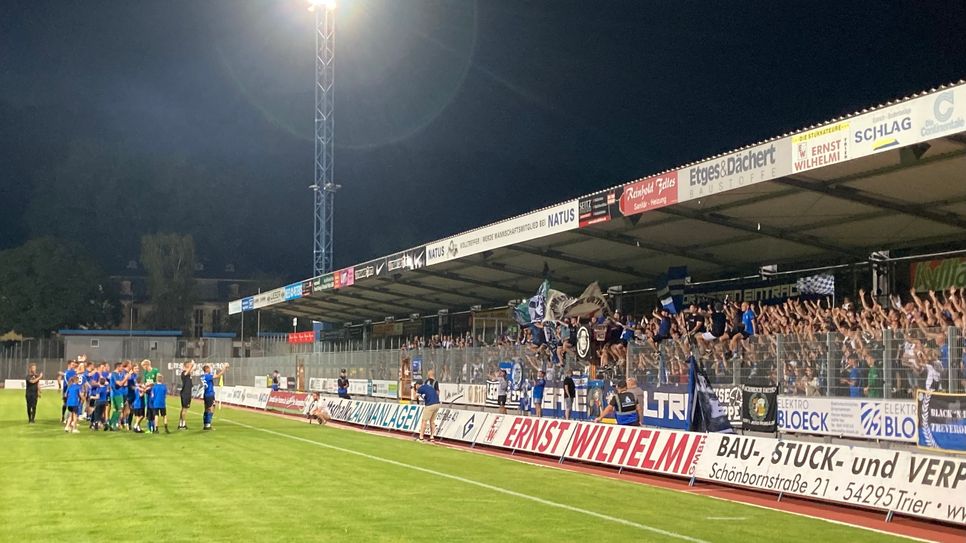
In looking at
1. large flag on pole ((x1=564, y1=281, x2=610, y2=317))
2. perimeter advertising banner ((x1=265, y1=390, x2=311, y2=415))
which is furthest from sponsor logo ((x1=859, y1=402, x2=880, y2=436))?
perimeter advertising banner ((x1=265, y1=390, x2=311, y2=415))

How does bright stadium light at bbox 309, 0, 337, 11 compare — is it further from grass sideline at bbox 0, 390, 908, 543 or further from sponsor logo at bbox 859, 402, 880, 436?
sponsor logo at bbox 859, 402, 880, 436

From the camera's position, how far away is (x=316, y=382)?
47594 mm

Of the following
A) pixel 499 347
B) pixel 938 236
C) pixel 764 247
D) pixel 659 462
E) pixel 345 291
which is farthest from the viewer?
pixel 345 291

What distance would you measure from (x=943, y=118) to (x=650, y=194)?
788cm

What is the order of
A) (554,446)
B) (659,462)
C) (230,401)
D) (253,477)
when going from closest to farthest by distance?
(253,477) < (659,462) < (554,446) < (230,401)

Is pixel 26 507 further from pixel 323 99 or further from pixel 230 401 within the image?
pixel 323 99

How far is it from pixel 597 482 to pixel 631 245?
11574 mm

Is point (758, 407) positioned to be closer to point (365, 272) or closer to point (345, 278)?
point (365, 272)

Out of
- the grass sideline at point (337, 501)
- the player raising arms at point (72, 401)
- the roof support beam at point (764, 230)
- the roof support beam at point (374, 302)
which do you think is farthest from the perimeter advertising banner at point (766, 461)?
the roof support beam at point (374, 302)

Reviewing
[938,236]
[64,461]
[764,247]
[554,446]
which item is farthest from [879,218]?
[64,461]

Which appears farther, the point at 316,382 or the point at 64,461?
the point at 316,382

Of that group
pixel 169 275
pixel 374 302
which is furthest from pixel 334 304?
pixel 169 275

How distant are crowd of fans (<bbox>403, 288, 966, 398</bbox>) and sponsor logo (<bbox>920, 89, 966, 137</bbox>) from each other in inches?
130

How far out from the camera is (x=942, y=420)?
15.2 m
